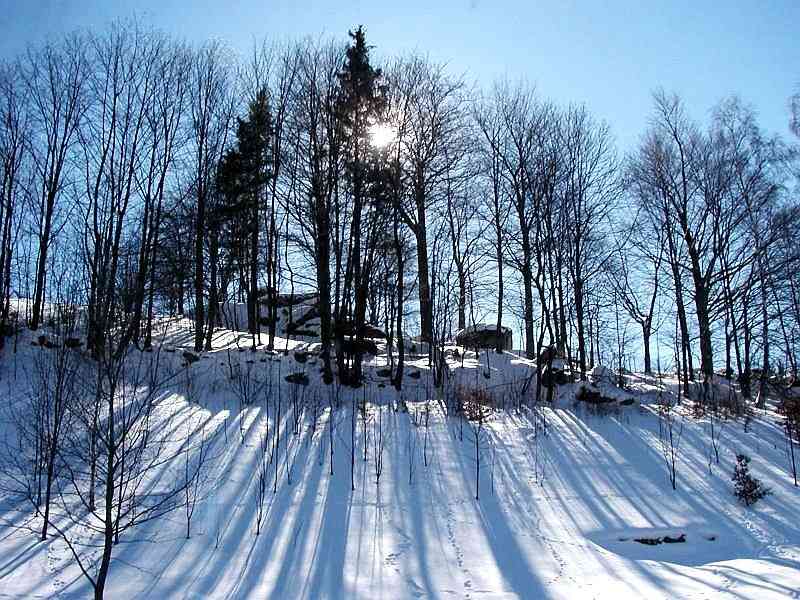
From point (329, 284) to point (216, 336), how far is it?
5.84 meters

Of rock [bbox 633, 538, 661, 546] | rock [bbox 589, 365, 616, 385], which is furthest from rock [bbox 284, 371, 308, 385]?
rock [bbox 633, 538, 661, 546]

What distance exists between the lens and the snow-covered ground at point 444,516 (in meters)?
6.30

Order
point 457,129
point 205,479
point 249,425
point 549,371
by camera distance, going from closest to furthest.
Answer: point 205,479
point 249,425
point 549,371
point 457,129

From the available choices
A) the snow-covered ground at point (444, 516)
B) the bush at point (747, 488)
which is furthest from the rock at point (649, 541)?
the bush at point (747, 488)

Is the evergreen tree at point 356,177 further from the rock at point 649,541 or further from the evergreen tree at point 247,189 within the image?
the rock at point 649,541

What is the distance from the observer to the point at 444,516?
26.7 feet

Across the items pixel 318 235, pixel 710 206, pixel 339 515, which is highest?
pixel 710 206

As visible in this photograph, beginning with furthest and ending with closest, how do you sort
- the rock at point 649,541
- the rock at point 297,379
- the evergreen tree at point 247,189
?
the evergreen tree at point 247,189 < the rock at point 297,379 < the rock at point 649,541

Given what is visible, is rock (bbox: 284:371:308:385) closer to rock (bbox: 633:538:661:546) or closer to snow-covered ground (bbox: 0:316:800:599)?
snow-covered ground (bbox: 0:316:800:599)

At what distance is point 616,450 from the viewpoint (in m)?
11.4

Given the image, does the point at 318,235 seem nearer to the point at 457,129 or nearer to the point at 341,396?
the point at 341,396

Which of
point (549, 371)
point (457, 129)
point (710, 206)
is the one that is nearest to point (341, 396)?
point (549, 371)

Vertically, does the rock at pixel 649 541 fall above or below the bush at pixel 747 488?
below

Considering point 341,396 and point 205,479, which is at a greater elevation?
point 341,396
